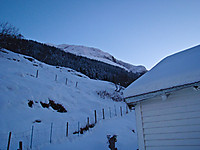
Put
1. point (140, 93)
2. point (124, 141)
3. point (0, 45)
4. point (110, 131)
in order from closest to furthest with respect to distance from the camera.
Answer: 1. point (140, 93)
2. point (124, 141)
3. point (110, 131)
4. point (0, 45)

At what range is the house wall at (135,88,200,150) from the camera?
121 inches

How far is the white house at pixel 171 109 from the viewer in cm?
298

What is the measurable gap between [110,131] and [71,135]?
3.09 m

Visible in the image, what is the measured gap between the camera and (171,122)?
10.9ft

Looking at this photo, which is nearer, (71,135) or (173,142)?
(173,142)

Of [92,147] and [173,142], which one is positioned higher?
[173,142]

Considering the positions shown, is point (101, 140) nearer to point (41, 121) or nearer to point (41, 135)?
point (41, 135)

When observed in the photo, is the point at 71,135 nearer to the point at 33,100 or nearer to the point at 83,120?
the point at 83,120

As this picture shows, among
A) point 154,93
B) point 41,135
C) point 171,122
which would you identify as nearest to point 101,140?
point 41,135

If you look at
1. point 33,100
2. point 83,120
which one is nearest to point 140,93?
point 83,120

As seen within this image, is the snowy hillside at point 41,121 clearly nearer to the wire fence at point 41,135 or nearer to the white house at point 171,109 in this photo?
the wire fence at point 41,135

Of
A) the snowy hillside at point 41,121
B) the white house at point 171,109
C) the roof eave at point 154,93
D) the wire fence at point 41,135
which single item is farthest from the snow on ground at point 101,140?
the roof eave at point 154,93

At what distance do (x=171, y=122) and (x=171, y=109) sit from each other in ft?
0.98

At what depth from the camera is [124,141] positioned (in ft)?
31.6
